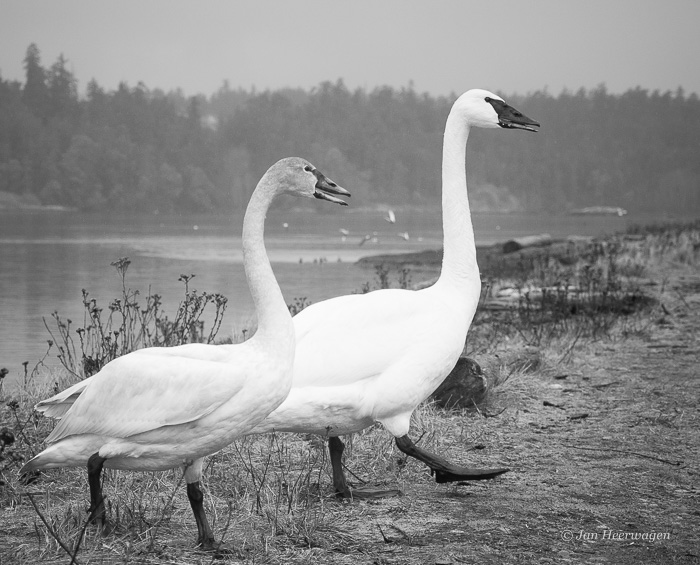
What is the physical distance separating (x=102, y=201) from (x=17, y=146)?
11790 millimetres

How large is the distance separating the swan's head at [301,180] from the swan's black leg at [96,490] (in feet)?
4.38

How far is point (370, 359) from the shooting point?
4.52 m

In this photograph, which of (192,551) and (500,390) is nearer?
(192,551)

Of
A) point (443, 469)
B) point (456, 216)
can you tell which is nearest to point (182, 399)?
point (443, 469)

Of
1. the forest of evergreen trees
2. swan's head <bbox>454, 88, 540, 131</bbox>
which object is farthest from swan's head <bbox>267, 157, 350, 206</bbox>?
the forest of evergreen trees

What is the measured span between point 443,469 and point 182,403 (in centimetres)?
171

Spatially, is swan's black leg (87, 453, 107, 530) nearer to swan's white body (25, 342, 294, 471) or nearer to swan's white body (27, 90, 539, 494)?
swan's white body (25, 342, 294, 471)

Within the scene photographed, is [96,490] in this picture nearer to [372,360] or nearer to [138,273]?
[372,360]

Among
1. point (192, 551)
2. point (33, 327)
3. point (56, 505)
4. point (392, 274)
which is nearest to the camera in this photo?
point (192, 551)

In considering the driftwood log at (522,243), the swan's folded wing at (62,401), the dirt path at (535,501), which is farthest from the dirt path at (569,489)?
the driftwood log at (522,243)

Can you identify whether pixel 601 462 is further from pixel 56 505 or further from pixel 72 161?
pixel 72 161

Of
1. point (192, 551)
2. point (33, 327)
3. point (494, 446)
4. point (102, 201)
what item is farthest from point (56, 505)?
point (102, 201)

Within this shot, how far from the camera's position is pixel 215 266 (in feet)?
71.7

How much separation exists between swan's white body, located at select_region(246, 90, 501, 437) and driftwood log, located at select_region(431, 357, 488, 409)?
1335 mm
